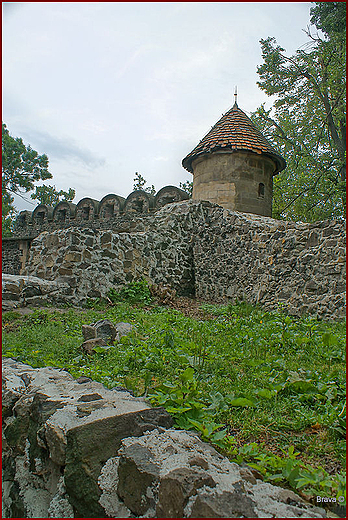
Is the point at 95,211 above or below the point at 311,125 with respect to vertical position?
below

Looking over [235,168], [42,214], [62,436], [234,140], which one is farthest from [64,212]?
[62,436]

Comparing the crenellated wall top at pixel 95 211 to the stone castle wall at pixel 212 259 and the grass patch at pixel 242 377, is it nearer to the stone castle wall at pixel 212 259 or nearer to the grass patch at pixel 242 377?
the stone castle wall at pixel 212 259

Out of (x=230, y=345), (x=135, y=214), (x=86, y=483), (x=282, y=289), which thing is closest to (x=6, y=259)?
(x=135, y=214)

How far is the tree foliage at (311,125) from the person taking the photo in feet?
58.5

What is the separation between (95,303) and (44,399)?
536 centimetres

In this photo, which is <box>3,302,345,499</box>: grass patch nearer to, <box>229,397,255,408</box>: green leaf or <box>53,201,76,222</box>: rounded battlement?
<box>229,397,255,408</box>: green leaf

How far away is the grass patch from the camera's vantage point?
2.24 metres

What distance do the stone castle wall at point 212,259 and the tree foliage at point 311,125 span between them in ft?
32.9

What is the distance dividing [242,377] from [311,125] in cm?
1972

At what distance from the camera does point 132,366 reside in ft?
12.8

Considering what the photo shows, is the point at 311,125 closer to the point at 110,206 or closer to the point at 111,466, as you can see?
the point at 110,206

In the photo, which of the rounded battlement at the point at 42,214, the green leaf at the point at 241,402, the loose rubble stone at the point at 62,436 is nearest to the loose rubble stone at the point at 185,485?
the loose rubble stone at the point at 62,436

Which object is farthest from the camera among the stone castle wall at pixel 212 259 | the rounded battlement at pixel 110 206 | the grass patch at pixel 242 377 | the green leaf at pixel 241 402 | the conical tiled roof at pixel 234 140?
the rounded battlement at pixel 110 206

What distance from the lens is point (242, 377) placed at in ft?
11.3
